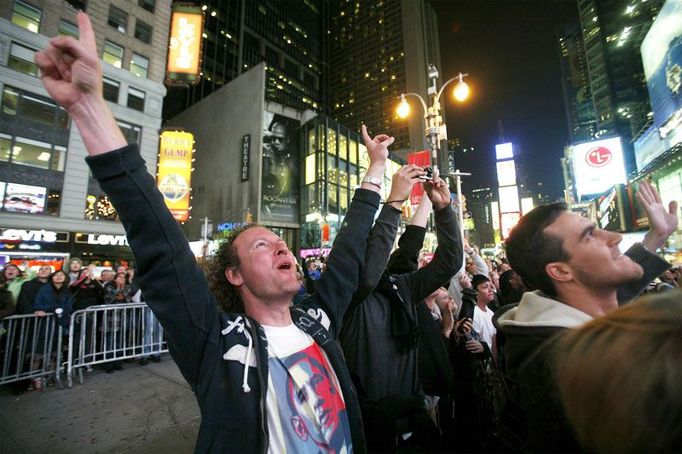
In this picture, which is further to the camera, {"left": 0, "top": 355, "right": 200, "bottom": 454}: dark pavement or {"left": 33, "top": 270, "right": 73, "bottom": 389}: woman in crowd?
{"left": 33, "top": 270, "right": 73, "bottom": 389}: woman in crowd

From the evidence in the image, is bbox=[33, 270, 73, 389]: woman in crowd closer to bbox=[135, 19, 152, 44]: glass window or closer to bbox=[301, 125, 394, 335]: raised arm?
bbox=[301, 125, 394, 335]: raised arm

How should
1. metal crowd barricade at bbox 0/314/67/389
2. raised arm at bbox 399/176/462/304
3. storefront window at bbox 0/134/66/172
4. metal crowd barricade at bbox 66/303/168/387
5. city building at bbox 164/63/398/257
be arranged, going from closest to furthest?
1. raised arm at bbox 399/176/462/304
2. metal crowd barricade at bbox 0/314/67/389
3. metal crowd barricade at bbox 66/303/168/387
4. storefront window at bbox 0/134/66/172
5. city building at bbox 164/63/398/257

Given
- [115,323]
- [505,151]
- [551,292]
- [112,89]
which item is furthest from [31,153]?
[505,151]

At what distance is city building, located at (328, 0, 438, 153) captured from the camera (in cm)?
7756

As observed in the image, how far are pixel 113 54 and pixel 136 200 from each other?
30.8 m

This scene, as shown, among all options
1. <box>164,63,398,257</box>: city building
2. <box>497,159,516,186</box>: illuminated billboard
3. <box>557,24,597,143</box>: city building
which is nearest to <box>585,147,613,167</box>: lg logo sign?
<box>497,159,516,186</box>: illuminated billboard

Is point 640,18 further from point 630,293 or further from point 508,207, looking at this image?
point 630,293

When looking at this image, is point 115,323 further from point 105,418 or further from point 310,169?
point 310,169

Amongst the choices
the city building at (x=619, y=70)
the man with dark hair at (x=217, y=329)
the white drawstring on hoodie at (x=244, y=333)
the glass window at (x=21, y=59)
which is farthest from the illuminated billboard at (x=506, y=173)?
the glass window at (x=21, y=59)

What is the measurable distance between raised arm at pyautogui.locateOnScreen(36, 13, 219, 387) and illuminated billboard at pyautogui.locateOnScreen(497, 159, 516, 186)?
44.2m

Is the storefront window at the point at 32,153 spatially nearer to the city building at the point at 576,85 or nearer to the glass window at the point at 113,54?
the glass window at the point at 113,54

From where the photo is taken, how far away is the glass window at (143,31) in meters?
25.5

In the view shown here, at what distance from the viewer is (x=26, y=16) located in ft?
64.8

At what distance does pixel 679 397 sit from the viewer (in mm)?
750
